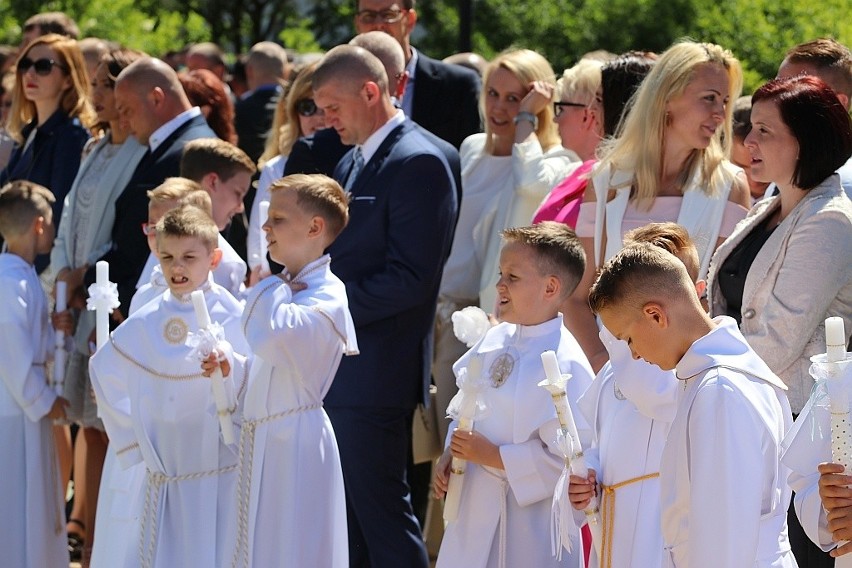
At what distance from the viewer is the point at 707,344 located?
3.78 m

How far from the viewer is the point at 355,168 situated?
20.9ft

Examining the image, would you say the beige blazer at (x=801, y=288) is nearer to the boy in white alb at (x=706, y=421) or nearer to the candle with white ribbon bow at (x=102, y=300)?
the boy in white alb at (x=706, y=421)

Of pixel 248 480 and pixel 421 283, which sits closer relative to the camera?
pixel 248 480

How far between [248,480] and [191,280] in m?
0.88

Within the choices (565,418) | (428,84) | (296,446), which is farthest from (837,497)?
(428,84)

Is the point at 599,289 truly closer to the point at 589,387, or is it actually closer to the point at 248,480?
the point at 589,387

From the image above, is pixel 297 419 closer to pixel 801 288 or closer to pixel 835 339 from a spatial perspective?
pixel 801 288

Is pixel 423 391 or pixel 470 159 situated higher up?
pixel 470 159

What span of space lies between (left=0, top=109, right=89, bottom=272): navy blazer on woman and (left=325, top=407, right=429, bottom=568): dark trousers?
2.80m

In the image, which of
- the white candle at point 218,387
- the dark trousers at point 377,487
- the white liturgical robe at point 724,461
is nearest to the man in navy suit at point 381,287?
the dark trousers at point 377,487

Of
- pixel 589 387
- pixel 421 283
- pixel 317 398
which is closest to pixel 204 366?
pixel 317 398

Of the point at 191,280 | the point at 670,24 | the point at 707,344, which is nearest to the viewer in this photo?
the point at 707,344

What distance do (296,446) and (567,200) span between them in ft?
5.21

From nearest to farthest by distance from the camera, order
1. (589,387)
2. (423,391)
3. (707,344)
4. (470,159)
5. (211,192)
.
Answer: (707,344)
(589,387)
(423,391)
(211,192)
(470,159)
